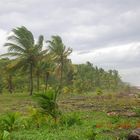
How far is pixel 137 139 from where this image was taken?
11359 mm

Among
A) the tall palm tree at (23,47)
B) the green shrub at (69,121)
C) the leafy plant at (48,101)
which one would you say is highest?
the tall palm tree at (23,47)

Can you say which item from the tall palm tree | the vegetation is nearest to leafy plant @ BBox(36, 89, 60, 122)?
the vegetation

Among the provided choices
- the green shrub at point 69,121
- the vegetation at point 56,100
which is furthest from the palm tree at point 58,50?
the green shrub at point 69,121

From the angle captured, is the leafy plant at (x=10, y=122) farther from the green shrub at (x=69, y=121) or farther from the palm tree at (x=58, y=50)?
the palm tree at (x=58, y=50)

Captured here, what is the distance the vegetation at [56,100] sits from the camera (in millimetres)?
14751

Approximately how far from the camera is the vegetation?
14751 millimetres

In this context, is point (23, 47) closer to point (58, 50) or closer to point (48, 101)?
point (58, 50)

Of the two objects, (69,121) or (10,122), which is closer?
(10,122)

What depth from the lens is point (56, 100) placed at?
17.1 meters

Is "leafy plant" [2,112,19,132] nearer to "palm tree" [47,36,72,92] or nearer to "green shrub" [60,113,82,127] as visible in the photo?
"green shrub" [60,113,82,127]

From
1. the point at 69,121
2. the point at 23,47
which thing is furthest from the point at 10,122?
the point at 23,47

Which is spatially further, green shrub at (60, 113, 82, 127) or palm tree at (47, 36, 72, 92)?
palm tree at (47, 36, 72, 92)

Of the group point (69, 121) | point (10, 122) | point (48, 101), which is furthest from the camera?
point (69, 121)

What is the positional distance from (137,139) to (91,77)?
172 ft
